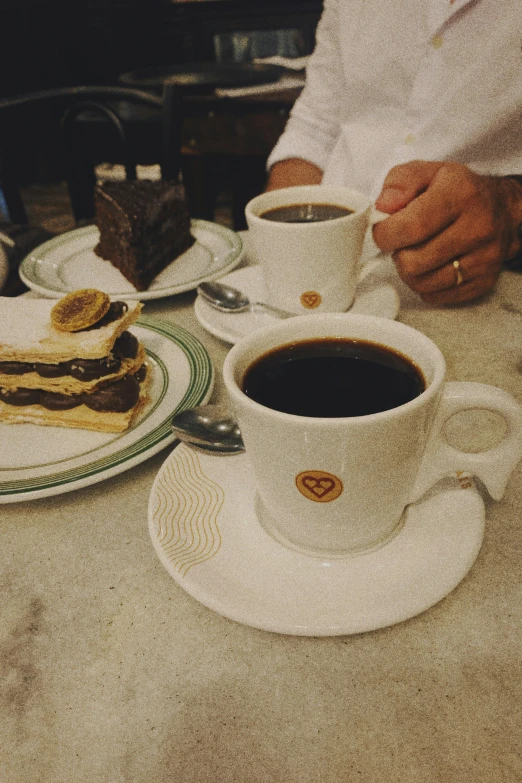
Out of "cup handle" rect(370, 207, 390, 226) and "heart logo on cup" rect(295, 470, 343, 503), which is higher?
"heart logo on cup" rect(295, 470, 343, 503)

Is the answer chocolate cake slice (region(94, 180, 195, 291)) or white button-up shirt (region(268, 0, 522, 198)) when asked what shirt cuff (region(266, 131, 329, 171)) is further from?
chocolate cake slice (region(94, 180, 195, 291))

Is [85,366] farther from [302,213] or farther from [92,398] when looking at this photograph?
[302,213]

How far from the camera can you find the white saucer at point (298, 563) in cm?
48

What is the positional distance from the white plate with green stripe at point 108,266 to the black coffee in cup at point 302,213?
193 millimetres

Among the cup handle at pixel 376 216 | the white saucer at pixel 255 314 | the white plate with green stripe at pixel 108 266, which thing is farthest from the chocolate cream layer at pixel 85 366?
the cup handle at pixel 376 216

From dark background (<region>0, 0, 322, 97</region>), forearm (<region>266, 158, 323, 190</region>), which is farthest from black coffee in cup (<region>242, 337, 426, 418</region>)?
dark background (<region>0, 0, 322, 97</region>)

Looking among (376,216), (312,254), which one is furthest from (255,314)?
(376,216)

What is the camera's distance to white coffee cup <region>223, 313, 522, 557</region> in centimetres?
48

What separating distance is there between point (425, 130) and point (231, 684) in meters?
1.34

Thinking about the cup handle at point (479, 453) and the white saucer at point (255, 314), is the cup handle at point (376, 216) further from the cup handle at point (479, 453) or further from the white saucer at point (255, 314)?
the cup handle at point (479, 453)

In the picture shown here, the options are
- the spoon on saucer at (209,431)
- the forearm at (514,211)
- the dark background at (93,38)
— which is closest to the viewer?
the spoon on saucer at (209,431)

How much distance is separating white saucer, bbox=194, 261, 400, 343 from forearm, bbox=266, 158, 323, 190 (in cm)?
79

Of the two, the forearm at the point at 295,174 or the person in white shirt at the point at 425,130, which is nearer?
the person in white shirt at the point at 425,130

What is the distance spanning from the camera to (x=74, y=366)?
0.88m
